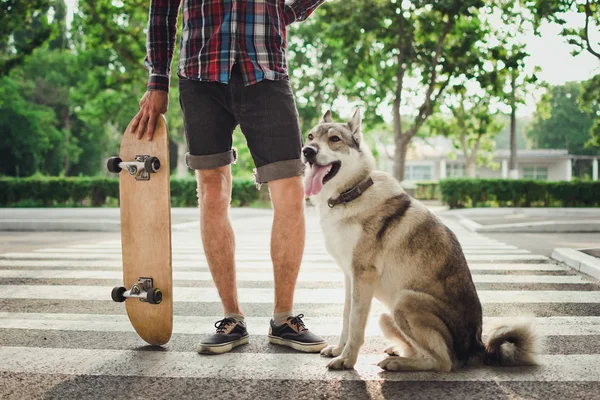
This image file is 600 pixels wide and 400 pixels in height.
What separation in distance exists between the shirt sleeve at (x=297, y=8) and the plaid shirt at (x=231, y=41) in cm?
6

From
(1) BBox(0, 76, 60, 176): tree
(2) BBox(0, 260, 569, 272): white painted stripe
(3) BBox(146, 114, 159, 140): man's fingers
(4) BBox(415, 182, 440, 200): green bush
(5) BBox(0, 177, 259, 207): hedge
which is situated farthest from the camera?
(4) BBox(415, 182, 440, 200): green bush

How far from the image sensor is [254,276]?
22.0 feet

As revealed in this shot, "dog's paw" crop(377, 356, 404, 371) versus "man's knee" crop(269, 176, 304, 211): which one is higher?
"man's knee" crop(269, 176, 304, 211)

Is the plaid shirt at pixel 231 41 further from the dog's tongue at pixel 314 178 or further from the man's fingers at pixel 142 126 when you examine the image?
the dog's tongue at pixel 314 178

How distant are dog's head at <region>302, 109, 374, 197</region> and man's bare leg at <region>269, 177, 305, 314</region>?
0.83 feet

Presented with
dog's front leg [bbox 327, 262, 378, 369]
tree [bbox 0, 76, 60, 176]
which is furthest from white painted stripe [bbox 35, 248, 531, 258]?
tree [bbox 0, 76, 60, 176]

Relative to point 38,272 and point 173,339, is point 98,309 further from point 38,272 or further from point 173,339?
point 38,272

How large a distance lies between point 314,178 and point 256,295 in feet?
7.80

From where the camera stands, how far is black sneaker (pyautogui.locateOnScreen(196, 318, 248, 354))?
3.39 m

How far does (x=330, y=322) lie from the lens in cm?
427

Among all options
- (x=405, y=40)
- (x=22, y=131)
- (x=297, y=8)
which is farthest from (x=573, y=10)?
(x=22, y=131)

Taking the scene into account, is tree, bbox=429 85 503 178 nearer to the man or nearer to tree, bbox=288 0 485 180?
tree, bbox=288 0 485 180

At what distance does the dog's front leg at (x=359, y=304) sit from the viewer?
122 inches

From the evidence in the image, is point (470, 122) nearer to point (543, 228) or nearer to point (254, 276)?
point (543, 228)
